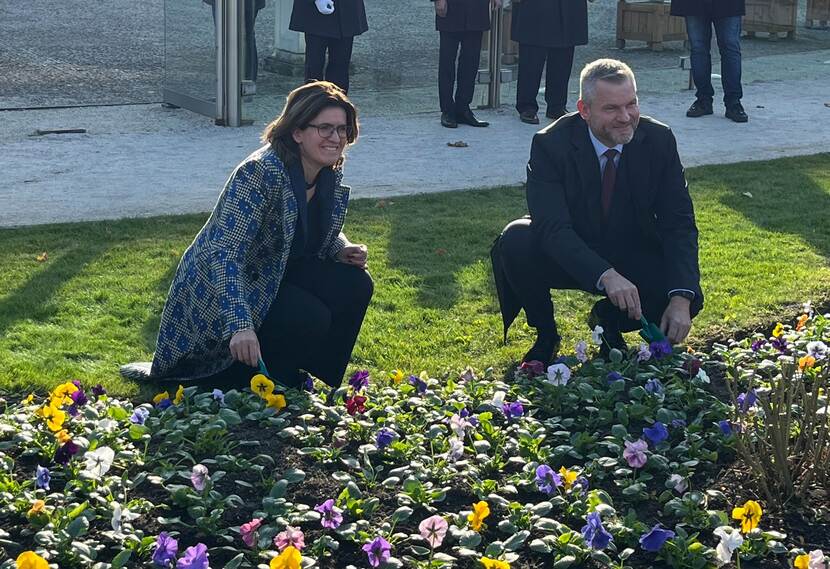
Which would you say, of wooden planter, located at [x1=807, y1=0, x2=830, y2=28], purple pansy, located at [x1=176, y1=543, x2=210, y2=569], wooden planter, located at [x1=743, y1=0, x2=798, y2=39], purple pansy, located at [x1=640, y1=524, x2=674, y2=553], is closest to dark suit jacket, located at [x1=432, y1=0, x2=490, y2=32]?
purple pansy, located at [x1=640, y1=524, x2=674, y2=553]

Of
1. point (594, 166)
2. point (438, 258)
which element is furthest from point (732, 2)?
point (594, 166)

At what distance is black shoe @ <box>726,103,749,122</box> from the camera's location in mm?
11055

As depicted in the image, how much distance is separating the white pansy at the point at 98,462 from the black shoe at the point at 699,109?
27.6 ft

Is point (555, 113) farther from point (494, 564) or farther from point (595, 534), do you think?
point (494, 564)

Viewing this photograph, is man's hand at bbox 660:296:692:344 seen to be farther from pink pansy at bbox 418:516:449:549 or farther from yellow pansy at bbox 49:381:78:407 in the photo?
yellow pansy at bbox 49:381:78:407

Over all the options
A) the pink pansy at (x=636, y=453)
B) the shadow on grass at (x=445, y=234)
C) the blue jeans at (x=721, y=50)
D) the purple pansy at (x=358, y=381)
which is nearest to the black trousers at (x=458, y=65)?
the blue jeans at (x=721, y=50)

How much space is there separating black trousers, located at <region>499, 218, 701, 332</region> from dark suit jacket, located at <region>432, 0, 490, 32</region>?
17.6ft

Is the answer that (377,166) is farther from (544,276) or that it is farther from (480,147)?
(544,276)

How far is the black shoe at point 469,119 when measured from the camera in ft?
35.7

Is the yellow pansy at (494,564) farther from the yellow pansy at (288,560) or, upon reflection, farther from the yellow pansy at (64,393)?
the yellow pansy at (64,393)

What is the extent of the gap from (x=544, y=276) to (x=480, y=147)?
4689mm

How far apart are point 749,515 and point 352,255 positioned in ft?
7.10

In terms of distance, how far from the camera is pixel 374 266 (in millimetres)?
6746

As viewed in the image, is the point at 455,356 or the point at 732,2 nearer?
the point at 455,356
